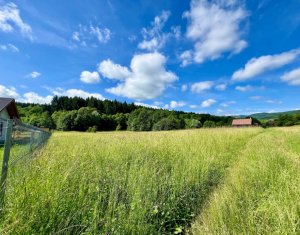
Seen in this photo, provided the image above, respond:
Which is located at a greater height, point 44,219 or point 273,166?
→ point 273,166

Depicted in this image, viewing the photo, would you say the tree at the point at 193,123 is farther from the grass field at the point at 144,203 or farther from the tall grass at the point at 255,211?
the tall grass at the point at 255,211

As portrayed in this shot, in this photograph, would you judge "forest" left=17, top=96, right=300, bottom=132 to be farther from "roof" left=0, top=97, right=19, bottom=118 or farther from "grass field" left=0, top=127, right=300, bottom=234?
"grass field" left=0, top=127, right=300, bottom=234

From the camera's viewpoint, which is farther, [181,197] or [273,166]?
[273,166]

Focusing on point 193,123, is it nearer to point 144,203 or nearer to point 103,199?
point 144,203

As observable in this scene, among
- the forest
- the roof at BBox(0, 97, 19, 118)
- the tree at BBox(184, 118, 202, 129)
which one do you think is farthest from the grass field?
the tree at BBox(184, 118, 202, 129)

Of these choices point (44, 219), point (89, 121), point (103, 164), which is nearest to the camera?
point (44, 219)

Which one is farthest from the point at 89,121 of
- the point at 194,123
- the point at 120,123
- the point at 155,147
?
the point at 155,147

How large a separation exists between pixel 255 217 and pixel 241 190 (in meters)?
0.83

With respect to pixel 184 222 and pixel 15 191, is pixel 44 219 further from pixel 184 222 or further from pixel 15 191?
pixel 184 222

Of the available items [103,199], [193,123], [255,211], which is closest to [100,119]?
[193,123]

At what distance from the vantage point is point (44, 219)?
209 cm

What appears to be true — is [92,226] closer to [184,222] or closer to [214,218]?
[184,222]

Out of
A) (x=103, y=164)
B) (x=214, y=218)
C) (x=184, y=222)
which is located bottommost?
(x=184, y=222)

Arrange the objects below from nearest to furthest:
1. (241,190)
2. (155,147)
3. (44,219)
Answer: (44,219)
(241,190)
(155,147)
